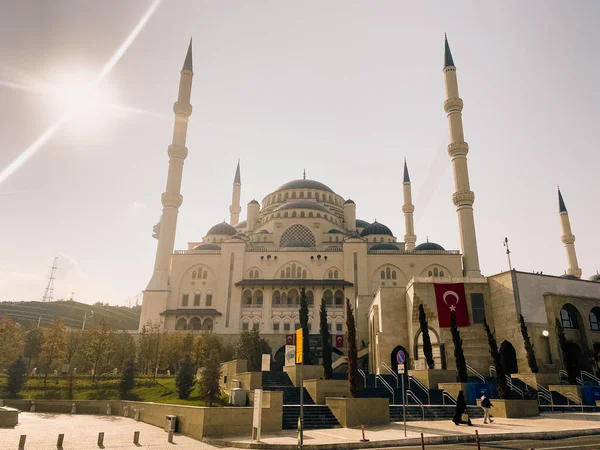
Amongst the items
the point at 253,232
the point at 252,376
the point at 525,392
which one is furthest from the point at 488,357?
the point at 253,232

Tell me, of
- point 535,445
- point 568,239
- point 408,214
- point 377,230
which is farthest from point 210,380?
point 568,239

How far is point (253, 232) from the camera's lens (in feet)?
213

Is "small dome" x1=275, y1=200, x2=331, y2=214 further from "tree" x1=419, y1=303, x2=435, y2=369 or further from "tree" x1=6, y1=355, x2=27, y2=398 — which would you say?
"tree" x1=6, y1=355, x2=27, y2=398

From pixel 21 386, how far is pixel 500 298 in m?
32.9

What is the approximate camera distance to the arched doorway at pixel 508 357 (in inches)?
1108

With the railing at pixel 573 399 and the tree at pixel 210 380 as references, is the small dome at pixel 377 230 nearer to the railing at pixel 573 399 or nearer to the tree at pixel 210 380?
the railing at pixel 573 399

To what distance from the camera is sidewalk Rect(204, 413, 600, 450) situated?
12336 mm

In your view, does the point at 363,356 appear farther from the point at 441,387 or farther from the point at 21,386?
the point at 21,386

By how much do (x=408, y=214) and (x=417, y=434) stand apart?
194ft

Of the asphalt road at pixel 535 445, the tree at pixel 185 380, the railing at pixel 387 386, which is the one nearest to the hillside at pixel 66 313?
the tree at pixel 185 380

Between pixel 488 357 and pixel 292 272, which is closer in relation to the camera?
pixel 488 357

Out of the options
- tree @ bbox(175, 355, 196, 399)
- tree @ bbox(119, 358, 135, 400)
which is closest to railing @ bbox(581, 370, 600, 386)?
tree @ bbox(175, 355, 196, 399)

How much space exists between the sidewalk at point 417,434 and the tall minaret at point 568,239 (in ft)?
175

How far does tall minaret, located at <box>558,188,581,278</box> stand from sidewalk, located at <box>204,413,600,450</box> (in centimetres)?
5320
